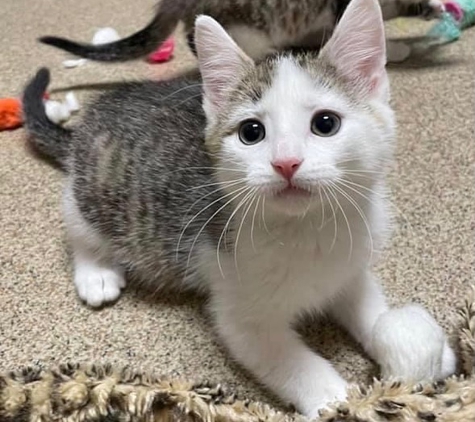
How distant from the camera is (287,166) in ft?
3.19

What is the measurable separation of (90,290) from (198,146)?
37 cm

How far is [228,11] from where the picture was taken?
204cm

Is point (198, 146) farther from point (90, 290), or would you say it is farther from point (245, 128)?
point (90, 290)

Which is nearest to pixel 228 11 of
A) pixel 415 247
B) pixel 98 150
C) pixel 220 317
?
pixel 98 150

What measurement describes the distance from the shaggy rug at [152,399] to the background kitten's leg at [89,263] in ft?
1.10

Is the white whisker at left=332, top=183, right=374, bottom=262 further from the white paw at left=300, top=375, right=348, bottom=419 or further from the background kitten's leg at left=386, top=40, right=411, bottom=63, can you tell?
the background kitten's leg at left=386, top=40, right=411, bottom=63

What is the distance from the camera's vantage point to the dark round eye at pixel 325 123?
103 centimetres

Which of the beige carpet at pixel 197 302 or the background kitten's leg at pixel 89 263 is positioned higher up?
the background kitten's leg at pixel 89 263

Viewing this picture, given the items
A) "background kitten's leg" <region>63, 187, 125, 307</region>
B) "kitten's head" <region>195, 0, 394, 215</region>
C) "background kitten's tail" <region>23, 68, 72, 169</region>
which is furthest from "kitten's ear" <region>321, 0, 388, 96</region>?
"background kitten's tail" <region>23, 68, 72, 169</region>

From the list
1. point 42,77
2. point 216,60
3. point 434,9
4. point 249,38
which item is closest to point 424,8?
point 434,9

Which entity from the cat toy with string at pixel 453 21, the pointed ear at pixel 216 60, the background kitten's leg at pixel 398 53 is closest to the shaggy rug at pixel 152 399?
the pointed ear at pixel 216 60

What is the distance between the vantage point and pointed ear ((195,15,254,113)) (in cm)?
111

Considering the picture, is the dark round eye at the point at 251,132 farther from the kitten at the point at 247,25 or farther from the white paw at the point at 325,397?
the kitten at the point at 247,25

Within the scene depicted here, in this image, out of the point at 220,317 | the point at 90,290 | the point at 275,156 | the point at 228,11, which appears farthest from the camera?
the point at 228,11
